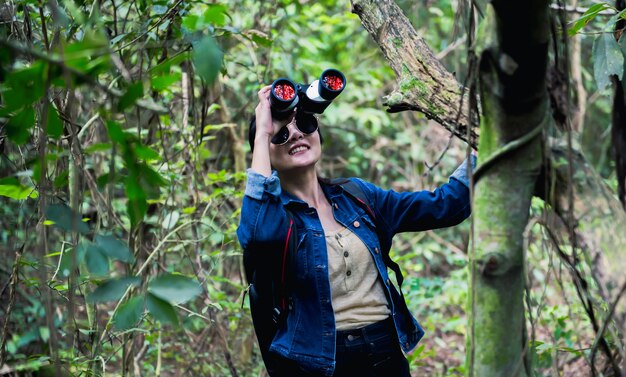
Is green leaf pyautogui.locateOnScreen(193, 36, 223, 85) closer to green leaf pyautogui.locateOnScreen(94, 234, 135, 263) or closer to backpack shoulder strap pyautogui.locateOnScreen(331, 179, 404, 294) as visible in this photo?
green leaf pyautogui.locateOnScreen(94, 234, 135, 263)

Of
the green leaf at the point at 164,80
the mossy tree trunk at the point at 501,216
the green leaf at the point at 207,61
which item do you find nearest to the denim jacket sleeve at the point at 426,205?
the mossy tree trunk at the point at 501,216

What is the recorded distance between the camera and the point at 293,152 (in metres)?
2.35

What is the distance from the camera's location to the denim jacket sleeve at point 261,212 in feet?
6.80

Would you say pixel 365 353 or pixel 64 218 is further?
pixel 365 353

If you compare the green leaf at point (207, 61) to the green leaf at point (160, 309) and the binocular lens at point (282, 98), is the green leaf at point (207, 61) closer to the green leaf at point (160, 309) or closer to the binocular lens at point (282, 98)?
the green leaf at point (160, 309)

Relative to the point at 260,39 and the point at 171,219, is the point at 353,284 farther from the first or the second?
the point at 171,219

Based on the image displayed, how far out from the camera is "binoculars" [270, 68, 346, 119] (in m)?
2.21

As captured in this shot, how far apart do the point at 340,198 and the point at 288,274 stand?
0.37 meters

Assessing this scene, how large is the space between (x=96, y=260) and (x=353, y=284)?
114 cm

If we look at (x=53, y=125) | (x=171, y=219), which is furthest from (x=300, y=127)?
(x=171, y=219)

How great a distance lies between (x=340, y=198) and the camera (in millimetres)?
2406

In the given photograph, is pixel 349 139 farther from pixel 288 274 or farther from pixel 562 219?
pixel 562 219

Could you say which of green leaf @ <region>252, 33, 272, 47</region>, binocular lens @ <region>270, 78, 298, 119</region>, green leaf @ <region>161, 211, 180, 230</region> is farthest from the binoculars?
green leaf @ <region>161, 211, 180, 230</region>

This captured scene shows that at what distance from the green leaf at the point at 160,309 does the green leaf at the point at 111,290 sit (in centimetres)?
5
